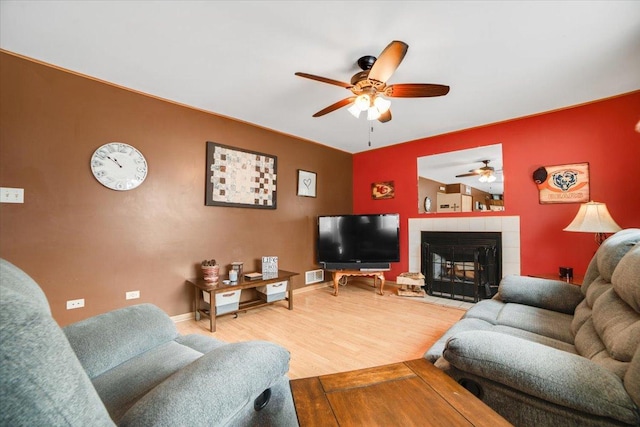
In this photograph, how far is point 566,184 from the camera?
2.99m

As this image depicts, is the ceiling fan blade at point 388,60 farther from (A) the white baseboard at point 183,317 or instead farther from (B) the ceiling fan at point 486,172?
(A) the white baseboard at point 183,317

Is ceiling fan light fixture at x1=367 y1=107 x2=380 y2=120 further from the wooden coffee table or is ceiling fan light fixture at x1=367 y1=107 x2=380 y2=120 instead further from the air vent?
the air vent

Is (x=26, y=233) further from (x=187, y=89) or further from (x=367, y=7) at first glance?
(x=367, y=7)

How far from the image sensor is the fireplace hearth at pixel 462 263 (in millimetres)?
3439

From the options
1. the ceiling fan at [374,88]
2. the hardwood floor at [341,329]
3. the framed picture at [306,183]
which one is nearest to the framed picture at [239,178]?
the framed picture at [306,183]

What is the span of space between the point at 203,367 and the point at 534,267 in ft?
12.5


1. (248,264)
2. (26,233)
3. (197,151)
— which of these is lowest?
(248,264)

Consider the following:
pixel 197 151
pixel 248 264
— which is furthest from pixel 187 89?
pixel 248 264

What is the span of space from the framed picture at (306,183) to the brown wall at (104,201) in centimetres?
81

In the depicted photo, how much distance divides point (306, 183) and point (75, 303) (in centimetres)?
301

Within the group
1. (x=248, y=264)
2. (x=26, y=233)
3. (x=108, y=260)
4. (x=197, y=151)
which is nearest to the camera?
(x=26, y=233)

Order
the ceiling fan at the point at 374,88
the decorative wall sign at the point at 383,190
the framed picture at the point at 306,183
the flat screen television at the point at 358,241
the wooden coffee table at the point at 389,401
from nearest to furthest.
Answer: the wooden coffee table at the point at 389,401 → the ceiling fan at the point at 374,88 → the flat screen television at the point at 358,241 → the framed picture at the point at 306,183 → the decorative wall sign at the point at 383,190

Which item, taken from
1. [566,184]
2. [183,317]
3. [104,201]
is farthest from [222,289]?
[566,184]

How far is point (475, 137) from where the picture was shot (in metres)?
3.64
